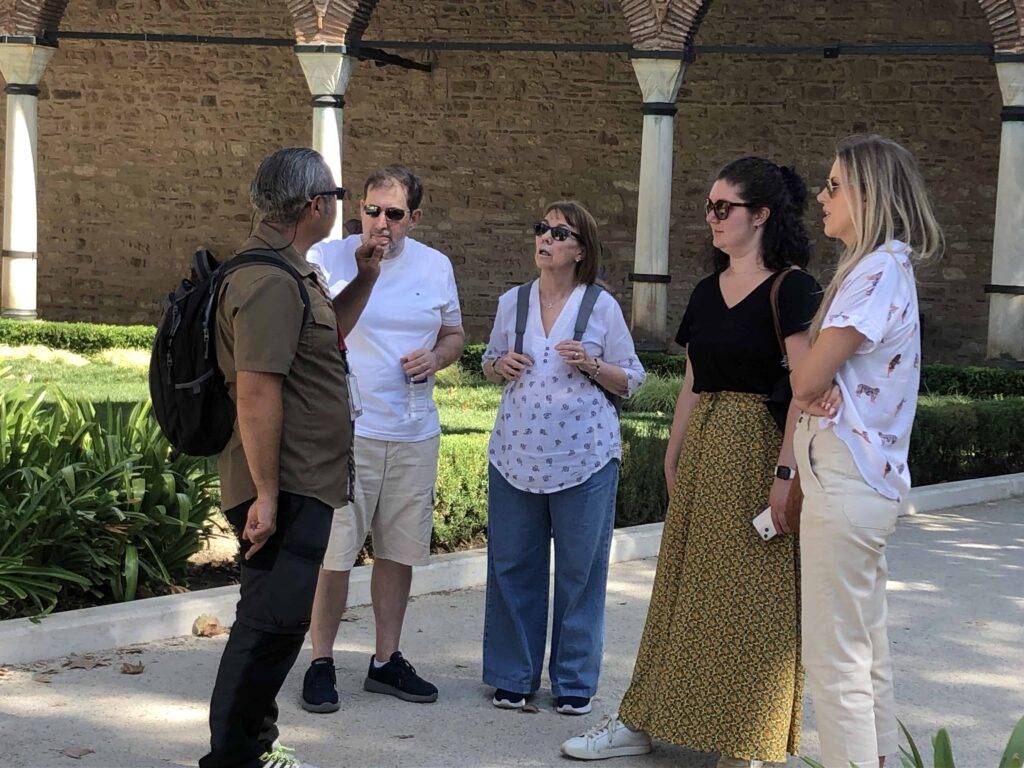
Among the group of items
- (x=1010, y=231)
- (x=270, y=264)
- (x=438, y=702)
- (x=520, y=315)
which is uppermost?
(x=1010, y=231)

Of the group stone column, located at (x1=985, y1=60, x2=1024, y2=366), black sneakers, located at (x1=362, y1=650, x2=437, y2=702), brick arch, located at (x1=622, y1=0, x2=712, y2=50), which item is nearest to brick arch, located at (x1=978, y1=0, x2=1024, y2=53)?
stone column, located at (x1=985, y1=60, x2=1024, y2=366)

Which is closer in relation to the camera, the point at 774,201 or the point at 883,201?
the point at 883,201

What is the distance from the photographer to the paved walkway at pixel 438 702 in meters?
3.69

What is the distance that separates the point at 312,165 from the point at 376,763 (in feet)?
5.08

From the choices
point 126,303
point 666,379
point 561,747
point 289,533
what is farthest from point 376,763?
point 126,303

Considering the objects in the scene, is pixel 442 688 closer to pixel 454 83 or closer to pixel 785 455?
pixel 785 455

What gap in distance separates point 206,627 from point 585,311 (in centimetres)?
174

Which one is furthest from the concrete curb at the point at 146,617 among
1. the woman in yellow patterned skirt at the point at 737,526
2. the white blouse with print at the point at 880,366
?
the white blouse with print at the point at 880,366

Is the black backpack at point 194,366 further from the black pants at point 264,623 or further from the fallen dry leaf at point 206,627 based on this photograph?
the fallen dry leaf at point 206,627

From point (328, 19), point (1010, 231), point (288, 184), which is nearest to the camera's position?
point (288, 184)

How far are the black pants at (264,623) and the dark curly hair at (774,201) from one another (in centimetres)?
133

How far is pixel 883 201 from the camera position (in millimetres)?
3068

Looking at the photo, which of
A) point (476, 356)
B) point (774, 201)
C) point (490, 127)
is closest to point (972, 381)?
point (476, 356)

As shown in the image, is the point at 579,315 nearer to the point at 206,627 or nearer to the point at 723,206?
the point at 723,206
